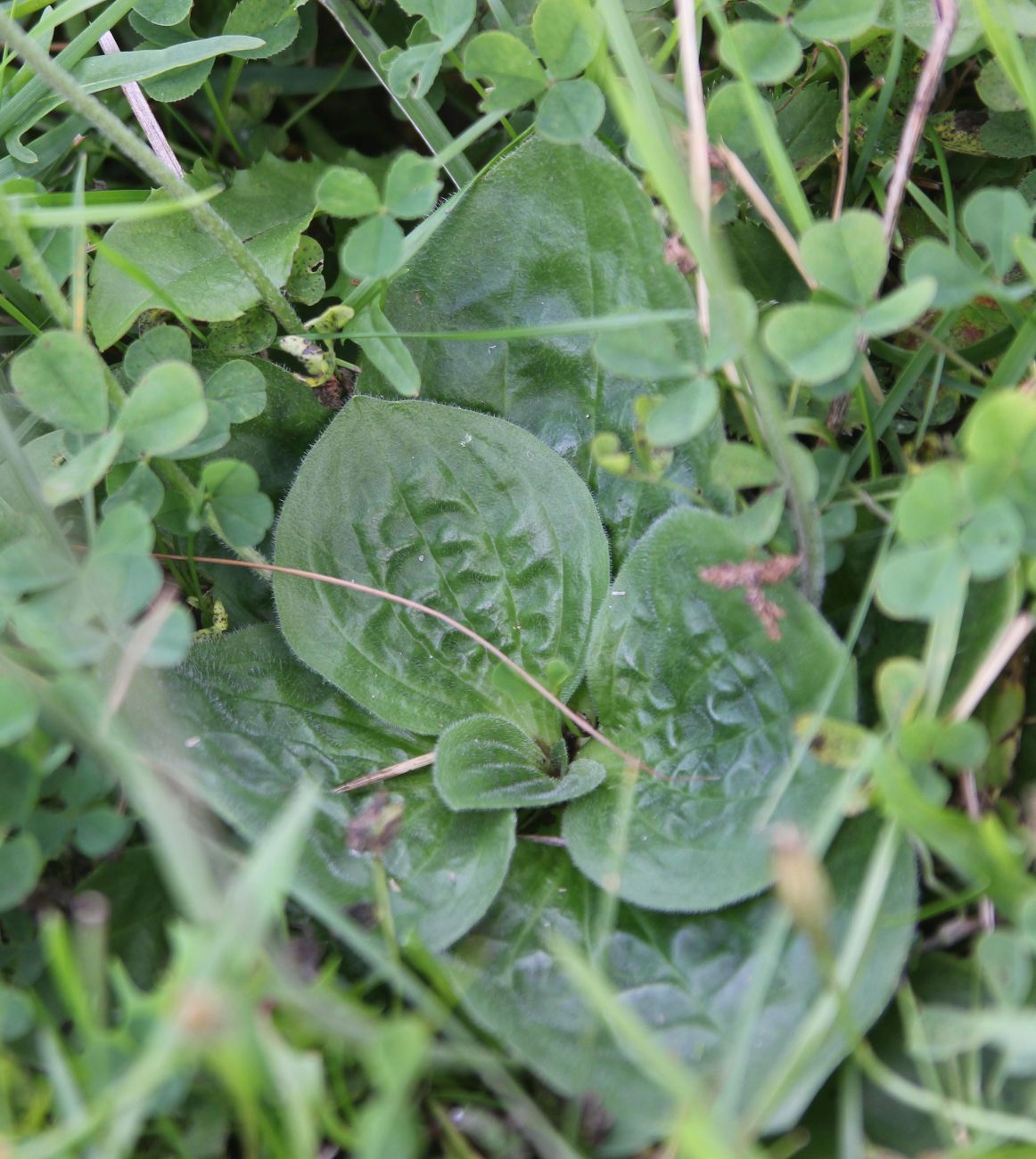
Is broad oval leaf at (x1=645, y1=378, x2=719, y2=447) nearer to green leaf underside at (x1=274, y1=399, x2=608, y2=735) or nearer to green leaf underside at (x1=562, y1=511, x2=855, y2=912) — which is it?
green leaf underside at (x1=562, y1=511, x2=855, y2=912)

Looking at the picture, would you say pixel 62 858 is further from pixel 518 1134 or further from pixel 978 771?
pixel 978 771

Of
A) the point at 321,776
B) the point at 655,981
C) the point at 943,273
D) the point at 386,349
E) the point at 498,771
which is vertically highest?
the point at 386,349

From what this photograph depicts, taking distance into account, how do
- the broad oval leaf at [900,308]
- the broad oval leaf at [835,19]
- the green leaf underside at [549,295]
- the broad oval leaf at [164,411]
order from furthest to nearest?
1. the green leaf underside at [549,295]
2. the broad oval leaf at [835,19]
3. the broad oval leaf at [164,411]
4. the broad oval leaf at [900,308]

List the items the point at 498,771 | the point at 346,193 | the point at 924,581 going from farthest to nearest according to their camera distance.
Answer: the point at 498,771 → the point at 346,193 → the point at 924,581

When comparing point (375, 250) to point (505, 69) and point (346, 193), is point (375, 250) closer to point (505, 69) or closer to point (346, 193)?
point (346, 193)

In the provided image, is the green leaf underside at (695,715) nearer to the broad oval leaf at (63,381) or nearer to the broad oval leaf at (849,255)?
the broad oval leaf at (849,255)

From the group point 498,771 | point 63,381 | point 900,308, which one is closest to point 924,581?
point 900,308

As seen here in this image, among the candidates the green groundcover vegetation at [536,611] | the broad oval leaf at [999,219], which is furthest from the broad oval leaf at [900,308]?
the broad oval leaf at [999,219]

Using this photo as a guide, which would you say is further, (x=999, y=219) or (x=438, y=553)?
(x=438, y=553)
